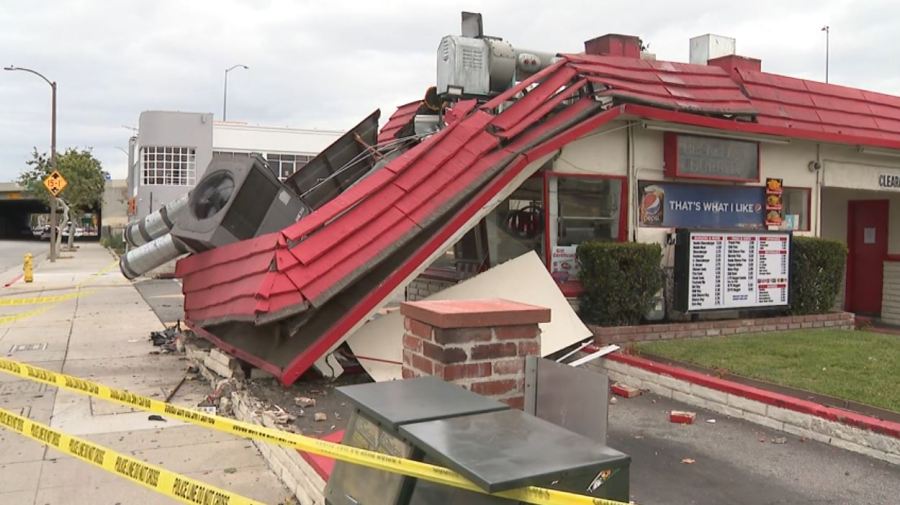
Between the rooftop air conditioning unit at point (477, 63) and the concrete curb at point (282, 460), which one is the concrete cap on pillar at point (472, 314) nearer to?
the concrete curb at point (282, 460)

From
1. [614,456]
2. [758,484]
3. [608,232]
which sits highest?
[608,232]

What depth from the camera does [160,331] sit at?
11539 millimetres

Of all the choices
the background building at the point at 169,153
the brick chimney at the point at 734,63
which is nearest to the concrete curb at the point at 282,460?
the brick chimney at the point at 734,63

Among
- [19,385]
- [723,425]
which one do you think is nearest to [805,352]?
[723,425]

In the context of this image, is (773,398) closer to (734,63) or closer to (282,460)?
A: (282,460)

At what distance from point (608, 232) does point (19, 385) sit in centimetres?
739

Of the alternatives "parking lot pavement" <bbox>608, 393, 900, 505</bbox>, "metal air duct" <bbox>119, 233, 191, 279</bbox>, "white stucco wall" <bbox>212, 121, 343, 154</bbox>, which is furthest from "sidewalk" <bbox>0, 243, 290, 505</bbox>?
"white stucco wall" <bbox>212, 121, 343, 154</bbox>

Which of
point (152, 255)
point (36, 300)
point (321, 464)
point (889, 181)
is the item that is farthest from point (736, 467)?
point (36, 300)

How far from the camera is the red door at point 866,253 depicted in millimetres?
12211

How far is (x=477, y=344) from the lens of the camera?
3711mm

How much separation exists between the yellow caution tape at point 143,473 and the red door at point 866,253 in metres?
12.2

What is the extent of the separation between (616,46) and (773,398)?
6.39 metres

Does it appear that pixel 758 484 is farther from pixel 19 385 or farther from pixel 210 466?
pixel 19 385

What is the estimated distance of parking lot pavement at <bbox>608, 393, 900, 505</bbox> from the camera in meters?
4.05
